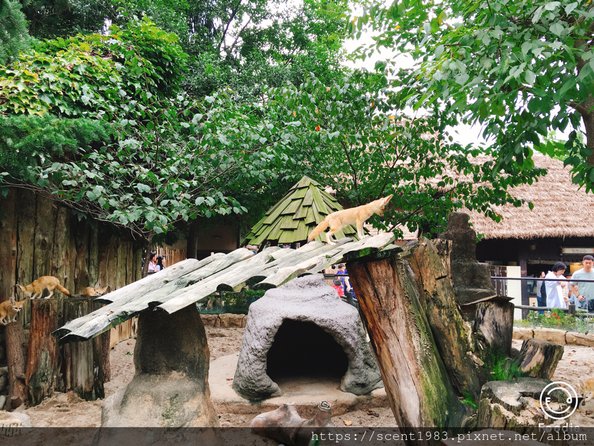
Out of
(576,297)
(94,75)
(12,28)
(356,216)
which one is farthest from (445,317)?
(576,297)

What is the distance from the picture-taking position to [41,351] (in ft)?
15.6

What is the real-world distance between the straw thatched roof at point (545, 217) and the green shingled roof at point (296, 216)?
294 inches

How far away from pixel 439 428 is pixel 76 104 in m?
5.66

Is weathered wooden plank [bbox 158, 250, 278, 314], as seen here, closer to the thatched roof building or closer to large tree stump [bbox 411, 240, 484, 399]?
large tree stump [bbox 411, 240, 484, 399]

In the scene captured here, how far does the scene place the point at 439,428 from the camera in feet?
10.0

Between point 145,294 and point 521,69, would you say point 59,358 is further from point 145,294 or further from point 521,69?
point 521,69

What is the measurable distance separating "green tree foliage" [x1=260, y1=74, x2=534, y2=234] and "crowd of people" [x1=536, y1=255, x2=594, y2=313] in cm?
216

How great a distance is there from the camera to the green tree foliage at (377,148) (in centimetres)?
693

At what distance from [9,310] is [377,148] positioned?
547 centimetres

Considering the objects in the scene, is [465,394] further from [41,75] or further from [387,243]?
[41,75]

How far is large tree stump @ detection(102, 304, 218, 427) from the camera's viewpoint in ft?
8.94


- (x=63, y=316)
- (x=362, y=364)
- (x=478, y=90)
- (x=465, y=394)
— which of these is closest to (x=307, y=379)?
(x=362, y=364)

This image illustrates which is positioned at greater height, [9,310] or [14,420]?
[9,310]

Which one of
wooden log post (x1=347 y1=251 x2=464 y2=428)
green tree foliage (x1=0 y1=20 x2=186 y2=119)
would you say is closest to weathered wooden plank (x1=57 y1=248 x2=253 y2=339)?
wooden log post (x1=347 y1=251 x2=464 y2=428)
